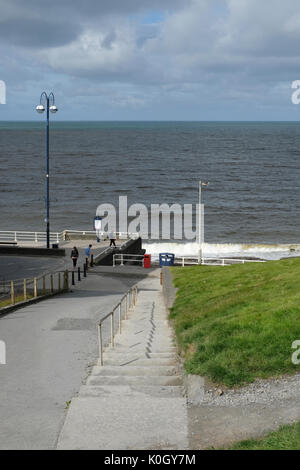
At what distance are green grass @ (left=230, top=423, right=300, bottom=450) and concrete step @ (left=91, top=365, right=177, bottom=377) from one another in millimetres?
3101

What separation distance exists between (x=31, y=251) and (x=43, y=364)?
22.6m

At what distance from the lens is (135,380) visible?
9.98 metres

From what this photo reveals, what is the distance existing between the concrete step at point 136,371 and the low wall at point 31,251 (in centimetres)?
2329

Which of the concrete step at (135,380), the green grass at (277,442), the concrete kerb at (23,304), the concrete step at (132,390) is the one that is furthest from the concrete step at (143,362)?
the concrete kerb at (23,304)

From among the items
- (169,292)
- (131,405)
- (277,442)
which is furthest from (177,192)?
(277,442)

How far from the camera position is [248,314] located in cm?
1269

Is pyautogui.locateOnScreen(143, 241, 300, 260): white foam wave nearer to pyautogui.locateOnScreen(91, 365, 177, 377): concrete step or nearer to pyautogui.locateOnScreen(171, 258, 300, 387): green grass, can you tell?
pyautogui.locateOnScreen(171, 258, 300, 387): green grass

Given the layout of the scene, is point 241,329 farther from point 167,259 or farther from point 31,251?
point 31,251

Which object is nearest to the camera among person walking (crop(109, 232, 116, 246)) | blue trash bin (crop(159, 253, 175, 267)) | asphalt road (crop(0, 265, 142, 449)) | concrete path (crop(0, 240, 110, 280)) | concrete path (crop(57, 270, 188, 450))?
concrete path (crop(57, 270, 188, 450))

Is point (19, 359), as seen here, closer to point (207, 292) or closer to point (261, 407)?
point (261, 407)
